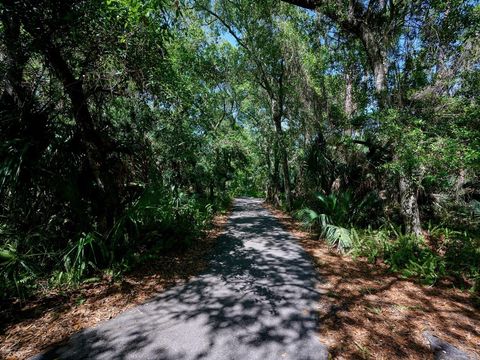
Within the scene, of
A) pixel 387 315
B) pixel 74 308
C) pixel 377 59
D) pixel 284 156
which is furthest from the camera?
pixel 284 156

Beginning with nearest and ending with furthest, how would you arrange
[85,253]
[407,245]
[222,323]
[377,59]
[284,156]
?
[222,323]
[85,253]
[407,245]
[377,59]
[284,156]

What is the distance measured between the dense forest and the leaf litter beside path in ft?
1.11

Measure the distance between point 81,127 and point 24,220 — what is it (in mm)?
1873

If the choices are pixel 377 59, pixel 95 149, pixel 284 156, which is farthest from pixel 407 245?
pixel 284 156

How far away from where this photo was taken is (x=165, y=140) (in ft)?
23.7

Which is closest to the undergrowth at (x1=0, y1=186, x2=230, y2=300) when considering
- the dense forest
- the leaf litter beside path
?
the dense forest

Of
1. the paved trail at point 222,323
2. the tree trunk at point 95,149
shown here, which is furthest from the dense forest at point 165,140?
the paved trail at point 222,323

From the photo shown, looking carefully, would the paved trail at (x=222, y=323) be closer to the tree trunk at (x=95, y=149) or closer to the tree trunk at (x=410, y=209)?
the tree trunk at (x=95, y=149)

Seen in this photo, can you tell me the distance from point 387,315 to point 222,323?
2.26 m

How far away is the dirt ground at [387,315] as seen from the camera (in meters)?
2.77

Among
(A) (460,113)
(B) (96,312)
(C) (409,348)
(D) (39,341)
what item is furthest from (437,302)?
(D) (39,341)

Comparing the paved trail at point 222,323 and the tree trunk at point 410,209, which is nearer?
the paved trail at point 222,323

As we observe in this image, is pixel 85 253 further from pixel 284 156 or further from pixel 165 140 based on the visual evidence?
pixel 284 156

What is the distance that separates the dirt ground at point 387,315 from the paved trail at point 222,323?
275 mm
